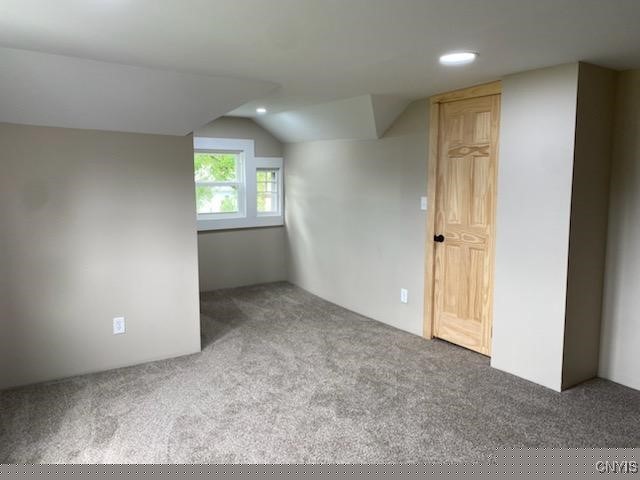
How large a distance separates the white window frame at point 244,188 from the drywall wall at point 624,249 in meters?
3.73

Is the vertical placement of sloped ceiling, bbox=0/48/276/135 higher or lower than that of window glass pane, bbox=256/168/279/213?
higher

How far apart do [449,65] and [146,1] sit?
173 cm

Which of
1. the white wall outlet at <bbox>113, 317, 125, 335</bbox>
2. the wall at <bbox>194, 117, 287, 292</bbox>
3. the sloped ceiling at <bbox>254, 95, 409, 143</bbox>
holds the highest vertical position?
the sloped ceiling at <bbox>254, 95, 409, 143</bbox>

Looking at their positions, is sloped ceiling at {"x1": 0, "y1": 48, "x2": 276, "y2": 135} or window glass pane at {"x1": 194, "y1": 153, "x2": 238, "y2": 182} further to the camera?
window glass pane at {"x1": 194, "y1": 153, "x2": 238, "y2": 182}

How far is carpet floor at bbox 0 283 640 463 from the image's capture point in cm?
233

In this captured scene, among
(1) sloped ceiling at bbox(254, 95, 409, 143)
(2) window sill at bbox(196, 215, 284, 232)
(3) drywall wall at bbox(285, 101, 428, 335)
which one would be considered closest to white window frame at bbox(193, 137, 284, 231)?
(2) window sill at bbox(196, 215, 284, 232)

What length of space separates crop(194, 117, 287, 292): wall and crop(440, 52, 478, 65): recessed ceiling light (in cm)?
320

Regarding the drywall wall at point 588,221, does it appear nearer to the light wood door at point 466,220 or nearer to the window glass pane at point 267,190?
the light wood door at point 466,220

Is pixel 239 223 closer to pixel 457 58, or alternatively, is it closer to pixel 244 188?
→ pixel 244 188

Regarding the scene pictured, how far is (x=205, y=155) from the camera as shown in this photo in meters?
5.34

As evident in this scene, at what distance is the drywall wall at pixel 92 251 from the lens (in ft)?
9.80

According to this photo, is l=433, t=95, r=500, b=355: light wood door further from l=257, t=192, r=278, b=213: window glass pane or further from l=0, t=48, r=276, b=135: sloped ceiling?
l=257, t=192, r=278, b=213: window glass pane

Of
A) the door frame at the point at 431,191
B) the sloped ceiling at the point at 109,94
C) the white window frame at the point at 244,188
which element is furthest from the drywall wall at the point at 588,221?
the white window frame at the point at 244,188

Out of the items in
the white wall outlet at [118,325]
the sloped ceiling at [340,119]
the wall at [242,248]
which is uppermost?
the sloped ceiling at [340,119]
